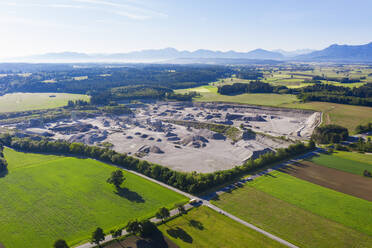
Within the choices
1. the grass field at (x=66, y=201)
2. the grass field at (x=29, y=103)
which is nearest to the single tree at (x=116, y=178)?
the grass field at (x=66, y=201)

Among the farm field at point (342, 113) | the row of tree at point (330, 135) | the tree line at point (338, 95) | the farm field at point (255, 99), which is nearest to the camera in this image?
the row of tree at point (330, 135)

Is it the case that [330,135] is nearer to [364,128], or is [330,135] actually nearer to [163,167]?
[364,128]

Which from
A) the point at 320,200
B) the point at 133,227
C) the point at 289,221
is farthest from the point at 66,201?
the point at 320,200

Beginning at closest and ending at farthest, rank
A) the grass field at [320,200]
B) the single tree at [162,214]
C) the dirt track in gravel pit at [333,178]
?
the single tree at [162,214] → the grass field at [320,200] → the dirt track in gravel pit at [333,178]

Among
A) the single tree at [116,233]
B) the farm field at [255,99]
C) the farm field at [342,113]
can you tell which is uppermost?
the farm field at [255,99]

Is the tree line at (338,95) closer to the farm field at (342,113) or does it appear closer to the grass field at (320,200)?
the farm field at (342,113)

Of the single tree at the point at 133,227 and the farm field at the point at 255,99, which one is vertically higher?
the farm field at the point at 255,99

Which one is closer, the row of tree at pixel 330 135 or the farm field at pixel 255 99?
the row of tree at pixel 330 135
